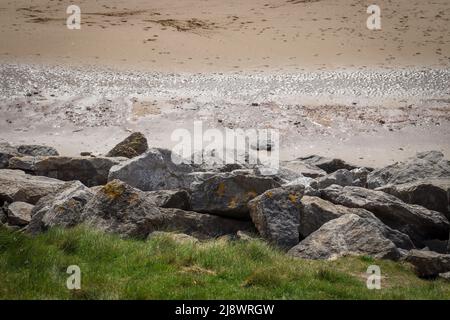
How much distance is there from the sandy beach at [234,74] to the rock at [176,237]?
22.9 feet

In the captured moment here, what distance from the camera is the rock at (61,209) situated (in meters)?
8.09

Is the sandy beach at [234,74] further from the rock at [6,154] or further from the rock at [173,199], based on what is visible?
the rock at [173,199]

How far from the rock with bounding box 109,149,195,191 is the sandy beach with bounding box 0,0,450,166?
434 centimetres

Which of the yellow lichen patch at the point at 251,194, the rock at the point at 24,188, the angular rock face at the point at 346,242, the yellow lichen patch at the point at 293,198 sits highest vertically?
the yellow lichen patch at the point at 293,198

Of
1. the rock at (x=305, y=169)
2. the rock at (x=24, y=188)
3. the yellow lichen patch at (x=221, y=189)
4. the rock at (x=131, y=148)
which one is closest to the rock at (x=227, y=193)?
the yellow lichen patch at (x=221, y=189)

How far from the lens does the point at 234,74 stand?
2006 centimetres

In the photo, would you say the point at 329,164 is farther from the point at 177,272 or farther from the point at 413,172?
the point at 177,272

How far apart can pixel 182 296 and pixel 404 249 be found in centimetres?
395

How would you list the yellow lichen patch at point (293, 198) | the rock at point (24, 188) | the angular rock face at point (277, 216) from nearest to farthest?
the angular rock face at point (277, 216) → the yellow lichen patch at point (293, 198) → the rock at point (24, 188)

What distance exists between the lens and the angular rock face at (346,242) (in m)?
7.98

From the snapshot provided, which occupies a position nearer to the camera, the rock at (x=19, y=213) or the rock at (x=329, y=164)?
the rock at (x=19, y=213)

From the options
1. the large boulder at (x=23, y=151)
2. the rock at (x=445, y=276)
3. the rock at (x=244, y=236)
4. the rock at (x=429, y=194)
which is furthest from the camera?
Answer: the large boulder at (x=23, y=151)

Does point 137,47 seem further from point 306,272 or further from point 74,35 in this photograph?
point 306,272

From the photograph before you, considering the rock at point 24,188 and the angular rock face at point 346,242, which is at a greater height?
the rock at point 24,188
